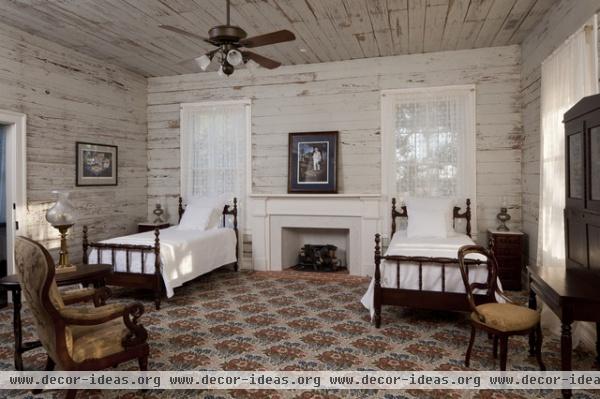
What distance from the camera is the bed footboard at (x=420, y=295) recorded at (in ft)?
12.0

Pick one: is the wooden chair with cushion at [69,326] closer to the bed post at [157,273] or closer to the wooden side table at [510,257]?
the bed post at [157,273]

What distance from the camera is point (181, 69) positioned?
6418 millimetres

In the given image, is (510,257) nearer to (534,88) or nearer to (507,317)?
(534,88)


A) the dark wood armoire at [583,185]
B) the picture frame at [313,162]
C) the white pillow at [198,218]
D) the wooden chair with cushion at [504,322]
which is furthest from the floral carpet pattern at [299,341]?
the picture frame at [313,162]

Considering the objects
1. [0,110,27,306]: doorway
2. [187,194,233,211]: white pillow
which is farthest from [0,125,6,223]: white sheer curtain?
[187,194,233,211]: white pillow

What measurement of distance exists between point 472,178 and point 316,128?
92.2 inches

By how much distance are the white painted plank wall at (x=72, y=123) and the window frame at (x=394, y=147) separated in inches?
156

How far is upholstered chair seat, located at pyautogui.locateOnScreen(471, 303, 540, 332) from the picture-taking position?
2699 millimetres

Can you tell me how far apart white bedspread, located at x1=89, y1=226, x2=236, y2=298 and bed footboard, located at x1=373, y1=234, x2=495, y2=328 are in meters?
2.27

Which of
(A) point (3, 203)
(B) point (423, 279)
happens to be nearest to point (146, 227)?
(A) point (3, 203)

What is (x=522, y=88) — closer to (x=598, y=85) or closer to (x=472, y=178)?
(x=472, y=178)

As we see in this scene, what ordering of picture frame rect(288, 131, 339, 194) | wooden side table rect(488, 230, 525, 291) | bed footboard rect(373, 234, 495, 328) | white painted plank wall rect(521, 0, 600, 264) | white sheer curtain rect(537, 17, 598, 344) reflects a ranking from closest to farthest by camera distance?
1. white sheer curtain rect(537, 17, 598, 344)
2. bed footboard rect(373, 234, 495, 328)
3. white painted plank wall rect(521, 0, 600, 264)
4. wooden side table rect(488, 230, 525, 291)
5. picture frame rect(288, 131, 339, 194)

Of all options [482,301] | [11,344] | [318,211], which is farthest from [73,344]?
[318,211]

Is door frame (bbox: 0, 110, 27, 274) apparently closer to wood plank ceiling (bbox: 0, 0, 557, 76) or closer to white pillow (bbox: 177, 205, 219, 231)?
wood plank ceiling (bbox: 0, 0, 557, 76)
